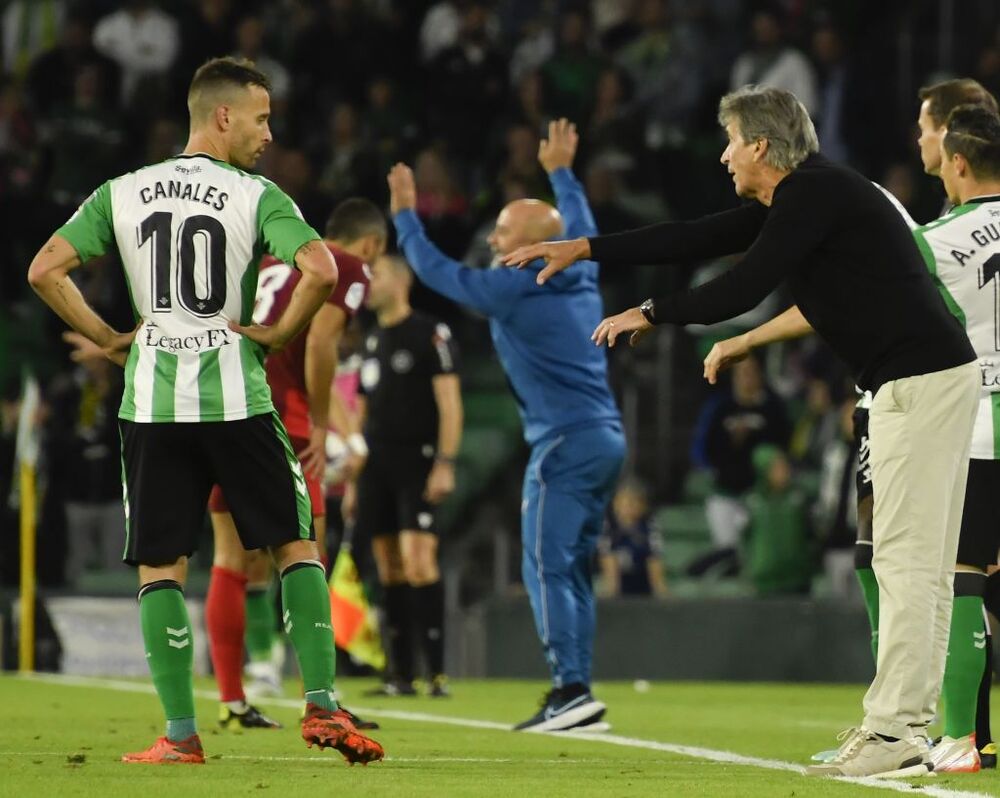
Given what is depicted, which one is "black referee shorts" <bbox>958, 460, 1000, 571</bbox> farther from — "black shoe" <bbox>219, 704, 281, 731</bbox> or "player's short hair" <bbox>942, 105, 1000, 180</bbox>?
"black shoe" <bbox>219, 704, 281, 731</bbox>

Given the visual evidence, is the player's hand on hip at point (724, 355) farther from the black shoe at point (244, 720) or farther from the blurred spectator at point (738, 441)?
the blurred spectator at point (738, 441)

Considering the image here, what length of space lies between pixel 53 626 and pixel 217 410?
7.97 metres

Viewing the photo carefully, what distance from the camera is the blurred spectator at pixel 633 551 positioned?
46.9 ft

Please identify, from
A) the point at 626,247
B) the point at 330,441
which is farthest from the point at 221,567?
the point at 330,441

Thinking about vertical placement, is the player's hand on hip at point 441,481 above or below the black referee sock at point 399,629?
above

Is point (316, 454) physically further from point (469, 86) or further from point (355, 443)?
point (469, 86)

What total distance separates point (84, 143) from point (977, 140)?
11.6 metres

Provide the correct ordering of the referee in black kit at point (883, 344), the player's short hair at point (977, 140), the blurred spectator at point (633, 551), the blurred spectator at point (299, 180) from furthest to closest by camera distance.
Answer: the blurred spectator at point (299, 180) → the blurred spectator at point (633, 551) → the player's short hair at point (977, 140) → the referee in black kit at point (883, 344)

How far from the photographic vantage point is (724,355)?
612 centimetres

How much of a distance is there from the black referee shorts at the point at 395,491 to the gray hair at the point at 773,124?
16.9 feet

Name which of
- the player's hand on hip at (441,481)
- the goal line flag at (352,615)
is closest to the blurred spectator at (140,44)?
the goal line flag at (352,615)

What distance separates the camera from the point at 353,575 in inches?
480

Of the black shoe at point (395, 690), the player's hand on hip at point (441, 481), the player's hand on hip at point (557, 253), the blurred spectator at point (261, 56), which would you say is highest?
the blurred spectator at point (261, 56)

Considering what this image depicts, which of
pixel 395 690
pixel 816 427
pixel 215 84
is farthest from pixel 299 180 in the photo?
pixel 215 84
